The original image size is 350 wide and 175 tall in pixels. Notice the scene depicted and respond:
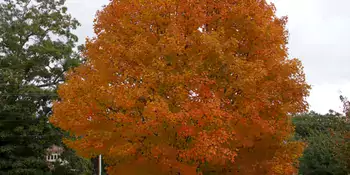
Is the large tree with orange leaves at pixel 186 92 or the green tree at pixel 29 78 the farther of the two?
the green tree at pixel 29 78

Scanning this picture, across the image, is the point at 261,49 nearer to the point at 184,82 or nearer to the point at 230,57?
the point at 230,57

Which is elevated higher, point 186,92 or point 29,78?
point 29,78

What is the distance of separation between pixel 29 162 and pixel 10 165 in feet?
3.95

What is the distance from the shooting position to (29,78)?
32875 mm

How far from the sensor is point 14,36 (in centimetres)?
3198

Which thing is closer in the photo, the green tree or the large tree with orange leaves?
the large tree with orange leaves

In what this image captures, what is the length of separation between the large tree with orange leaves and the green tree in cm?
1508

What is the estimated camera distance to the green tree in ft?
102

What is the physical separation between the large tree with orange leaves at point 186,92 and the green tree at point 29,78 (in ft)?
49.5

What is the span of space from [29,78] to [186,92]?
21.0 meters

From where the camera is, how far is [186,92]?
14.7 meters

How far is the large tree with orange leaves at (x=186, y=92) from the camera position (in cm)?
1431

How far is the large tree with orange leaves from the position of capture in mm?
14312

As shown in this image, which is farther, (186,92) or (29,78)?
(29,78)
